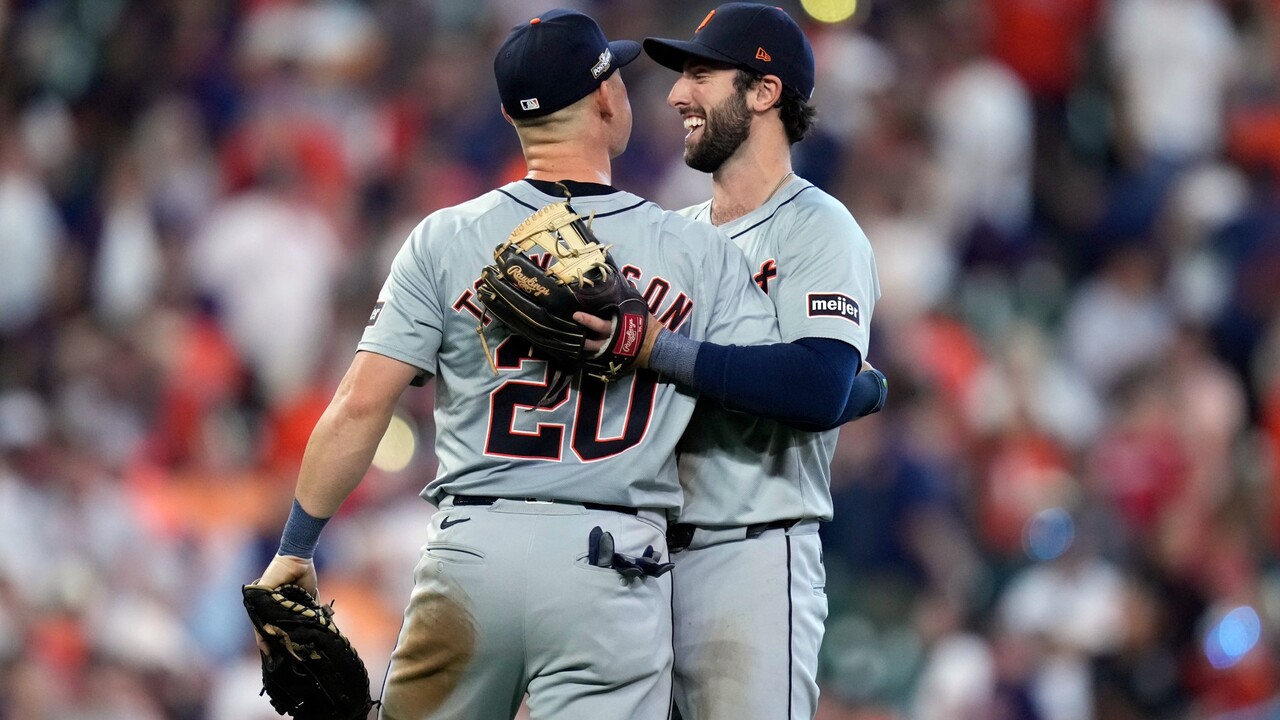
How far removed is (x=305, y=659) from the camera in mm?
3232

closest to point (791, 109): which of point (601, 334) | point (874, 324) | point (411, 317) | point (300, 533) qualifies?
point (601, 334)

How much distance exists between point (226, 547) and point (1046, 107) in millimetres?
4868

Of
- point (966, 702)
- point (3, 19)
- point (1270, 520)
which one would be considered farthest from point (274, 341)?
point (1270, 520)

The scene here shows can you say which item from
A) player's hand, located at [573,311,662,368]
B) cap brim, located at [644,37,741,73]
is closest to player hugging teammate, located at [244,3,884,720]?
player's hand, located at [573,311,662,368]

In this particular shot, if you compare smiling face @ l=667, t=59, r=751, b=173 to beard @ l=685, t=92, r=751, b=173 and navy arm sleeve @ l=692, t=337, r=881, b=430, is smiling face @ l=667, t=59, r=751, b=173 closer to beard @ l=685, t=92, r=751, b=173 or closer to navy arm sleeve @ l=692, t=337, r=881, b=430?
beard @ l=685, t=92, r=751, b=173

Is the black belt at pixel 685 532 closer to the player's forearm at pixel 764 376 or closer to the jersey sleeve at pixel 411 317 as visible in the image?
the player's forearm at pixel 764 376

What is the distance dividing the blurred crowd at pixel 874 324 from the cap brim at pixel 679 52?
9.61 feet

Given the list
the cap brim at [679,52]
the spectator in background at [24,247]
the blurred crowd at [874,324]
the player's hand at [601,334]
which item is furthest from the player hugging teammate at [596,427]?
the spectator in background at [24,247]

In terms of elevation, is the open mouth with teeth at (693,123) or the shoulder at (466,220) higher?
the open mouth with teeth at (693,123)

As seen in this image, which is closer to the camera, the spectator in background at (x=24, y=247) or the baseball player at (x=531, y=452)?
the baseball player at (x=531, y=452)

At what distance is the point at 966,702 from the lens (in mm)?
6098

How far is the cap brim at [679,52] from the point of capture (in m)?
3.69

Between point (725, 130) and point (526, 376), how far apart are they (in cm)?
88

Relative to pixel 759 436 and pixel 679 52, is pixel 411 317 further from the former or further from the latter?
pixel 679 52
